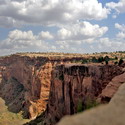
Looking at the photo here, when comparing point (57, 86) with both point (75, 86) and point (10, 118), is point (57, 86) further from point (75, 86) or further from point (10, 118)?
point (10, 118)

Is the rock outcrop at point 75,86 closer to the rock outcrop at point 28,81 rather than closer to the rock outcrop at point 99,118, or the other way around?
the rock outcrop at point 28,81

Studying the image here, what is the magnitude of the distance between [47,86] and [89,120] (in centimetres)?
8774

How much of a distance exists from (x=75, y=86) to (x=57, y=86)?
503 inches

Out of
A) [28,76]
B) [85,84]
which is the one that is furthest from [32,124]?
[28,76]

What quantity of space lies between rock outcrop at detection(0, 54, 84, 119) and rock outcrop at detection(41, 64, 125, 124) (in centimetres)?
1974

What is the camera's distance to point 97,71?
172 ft

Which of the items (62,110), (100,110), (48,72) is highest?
(100,110)

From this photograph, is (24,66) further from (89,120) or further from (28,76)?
(89,120)

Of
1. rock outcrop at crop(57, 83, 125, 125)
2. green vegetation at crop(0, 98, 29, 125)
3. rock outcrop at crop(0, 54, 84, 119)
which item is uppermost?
rock outcrop at crop(57, 83, 125, 125)

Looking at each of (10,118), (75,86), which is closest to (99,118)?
(75,86)

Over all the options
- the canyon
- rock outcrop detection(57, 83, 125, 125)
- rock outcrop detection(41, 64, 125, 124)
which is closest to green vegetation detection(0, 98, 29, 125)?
the canyon

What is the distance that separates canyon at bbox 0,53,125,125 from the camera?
49750 millimetres

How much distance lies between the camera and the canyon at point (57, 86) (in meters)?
49.8

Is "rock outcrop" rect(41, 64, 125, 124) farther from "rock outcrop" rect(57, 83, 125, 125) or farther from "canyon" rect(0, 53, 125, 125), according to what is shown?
"rock outcrop" rect(57, 83, 125, 125)
